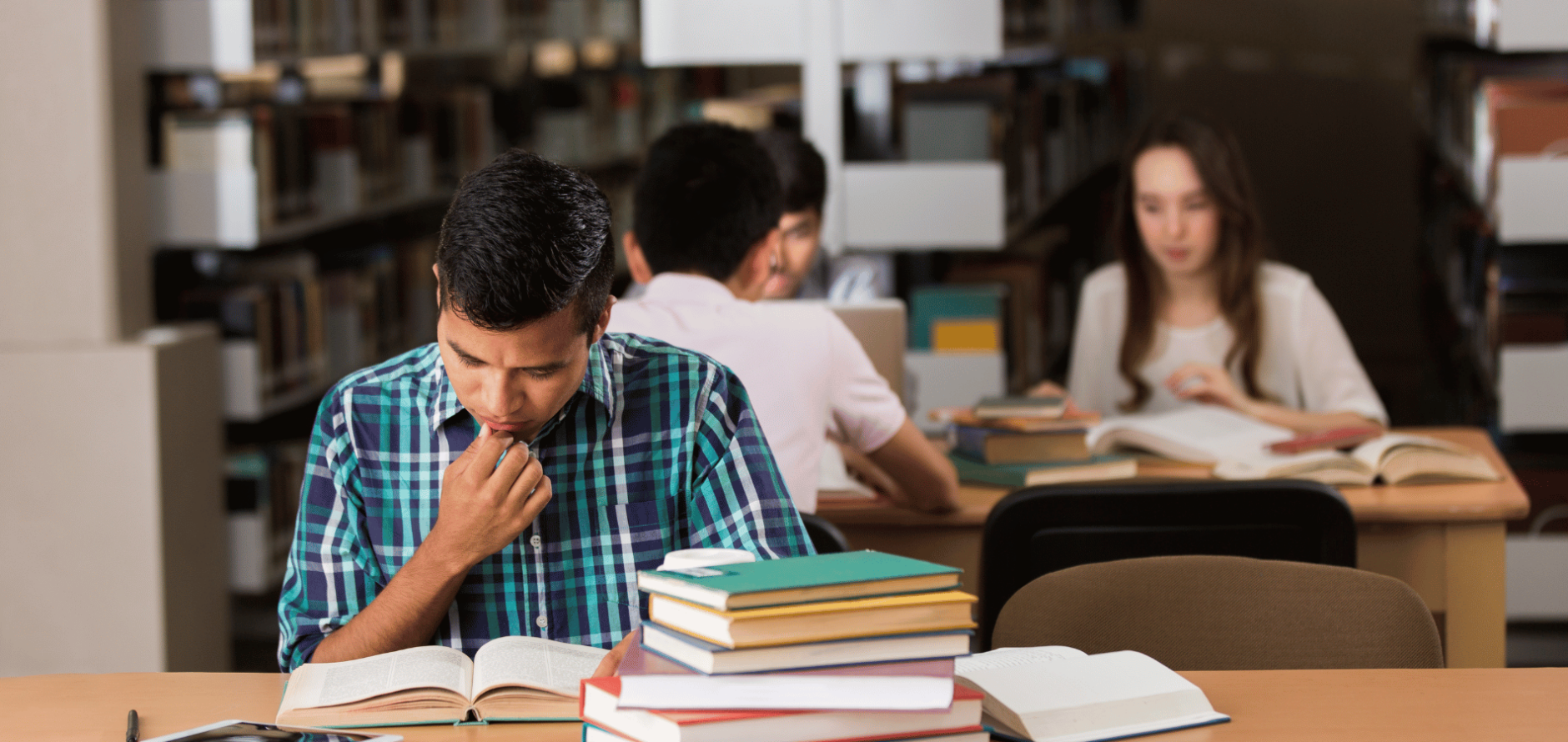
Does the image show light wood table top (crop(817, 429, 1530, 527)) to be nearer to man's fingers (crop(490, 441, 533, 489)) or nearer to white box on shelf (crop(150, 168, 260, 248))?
man's fingers (crop(490, 441, 533, 489))

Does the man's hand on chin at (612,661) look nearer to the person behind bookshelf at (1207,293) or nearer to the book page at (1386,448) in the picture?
A: the book page at (1386,448)

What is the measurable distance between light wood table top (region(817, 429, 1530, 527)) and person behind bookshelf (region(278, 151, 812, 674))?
0.82 m

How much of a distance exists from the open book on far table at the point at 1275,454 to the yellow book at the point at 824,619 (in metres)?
1.27

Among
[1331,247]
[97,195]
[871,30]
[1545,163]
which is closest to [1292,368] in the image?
[1545,163]

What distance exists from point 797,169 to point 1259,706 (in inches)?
63.2

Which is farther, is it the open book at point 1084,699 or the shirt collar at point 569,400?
the shirt collar at point 569,400

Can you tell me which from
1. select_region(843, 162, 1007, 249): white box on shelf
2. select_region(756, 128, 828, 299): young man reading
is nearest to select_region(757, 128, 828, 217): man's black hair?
select_region(756, 128, 828, 299): young man reading

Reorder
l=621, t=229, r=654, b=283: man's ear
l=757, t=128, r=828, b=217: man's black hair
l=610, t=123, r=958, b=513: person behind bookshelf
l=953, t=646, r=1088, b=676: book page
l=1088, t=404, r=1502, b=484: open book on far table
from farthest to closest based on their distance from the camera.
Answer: l=757, t=128, r=828, b=217: man's black hair
l=1088, t=404, r=1502, b=484: open book on far table
l=621, t=229, r=654, b=283: man's ear
l=610, t=123, r=958, b=513: person behind bookshelf
l=953, t=646, r=1088, b=676: book page

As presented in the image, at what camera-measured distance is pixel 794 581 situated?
39.0 inches

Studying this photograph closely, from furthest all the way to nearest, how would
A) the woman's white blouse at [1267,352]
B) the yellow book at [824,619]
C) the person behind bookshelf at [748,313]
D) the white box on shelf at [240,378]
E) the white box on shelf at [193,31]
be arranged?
1. the white box on shelf at [240,378]
2. the white box on shelf at [193,31]
3. the woman's white blouse at [1267,352]
4. the person behind bookshelf at [748,313]
5. the yellow book at [824,619]

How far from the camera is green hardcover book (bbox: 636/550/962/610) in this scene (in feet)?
3.18

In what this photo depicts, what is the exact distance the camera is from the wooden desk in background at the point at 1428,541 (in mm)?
2139

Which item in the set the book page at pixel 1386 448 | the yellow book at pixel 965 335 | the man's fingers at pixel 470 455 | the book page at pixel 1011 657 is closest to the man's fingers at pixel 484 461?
the man's fingers at pixel 470 455

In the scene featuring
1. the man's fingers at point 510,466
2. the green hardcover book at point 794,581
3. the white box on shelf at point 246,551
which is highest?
the man's fingers at point 510,466
